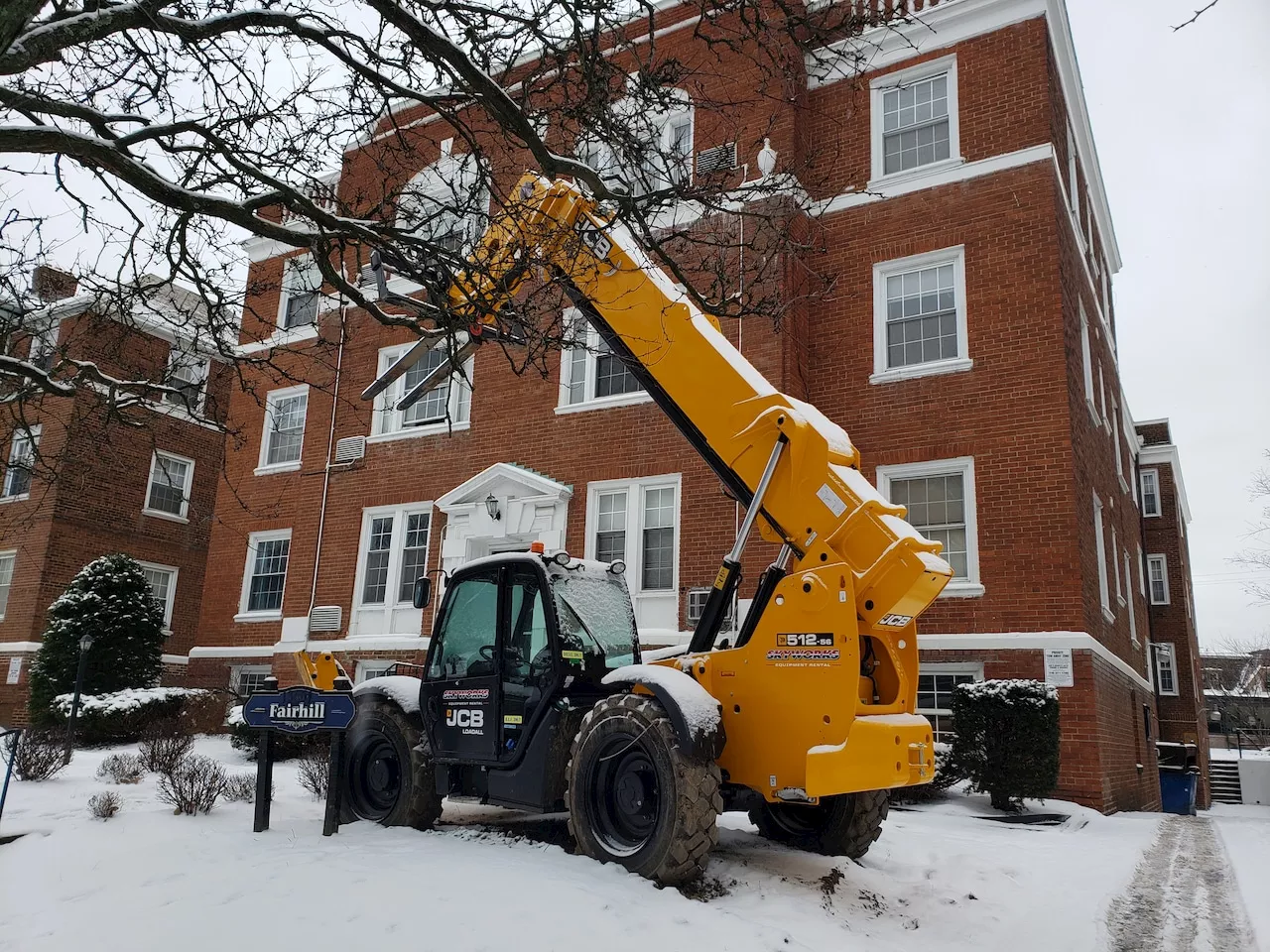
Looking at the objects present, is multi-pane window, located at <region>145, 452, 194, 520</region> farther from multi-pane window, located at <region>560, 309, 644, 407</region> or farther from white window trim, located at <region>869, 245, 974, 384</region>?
white window trim, located at <region>869, 245, 974, 384</region>

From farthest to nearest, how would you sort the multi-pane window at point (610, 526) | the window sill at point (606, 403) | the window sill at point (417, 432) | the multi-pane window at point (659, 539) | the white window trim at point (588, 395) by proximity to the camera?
the window sill at point (417, 432) < the white window trim at point (588, 395) < the window sill at point (606, 403) < the multi-pane window at point (610, 526) < the multi-pane window at point (659, 539)

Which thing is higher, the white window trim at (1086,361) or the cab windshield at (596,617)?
the white window trim at (1086,361)

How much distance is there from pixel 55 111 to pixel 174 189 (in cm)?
73

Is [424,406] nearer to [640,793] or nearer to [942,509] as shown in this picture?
[942,509]

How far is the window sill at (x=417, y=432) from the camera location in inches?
705

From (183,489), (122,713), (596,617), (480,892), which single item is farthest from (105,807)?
(183,489)

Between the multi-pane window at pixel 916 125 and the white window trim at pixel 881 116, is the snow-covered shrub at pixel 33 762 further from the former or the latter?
the multi-pane window at pixel 916 125

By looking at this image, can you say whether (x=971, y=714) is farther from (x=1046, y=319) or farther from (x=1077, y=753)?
(x=1046, y=319)

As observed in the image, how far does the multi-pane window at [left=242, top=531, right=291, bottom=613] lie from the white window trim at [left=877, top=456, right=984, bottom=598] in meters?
12.9

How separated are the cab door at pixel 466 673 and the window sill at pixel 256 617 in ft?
42.8

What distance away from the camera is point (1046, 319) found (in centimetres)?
1340

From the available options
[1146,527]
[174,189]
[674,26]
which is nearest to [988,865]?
[174,189]

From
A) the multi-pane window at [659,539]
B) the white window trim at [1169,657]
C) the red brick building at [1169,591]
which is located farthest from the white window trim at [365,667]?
the white window trim at [1169,657]

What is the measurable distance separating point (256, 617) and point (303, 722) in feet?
45.2
